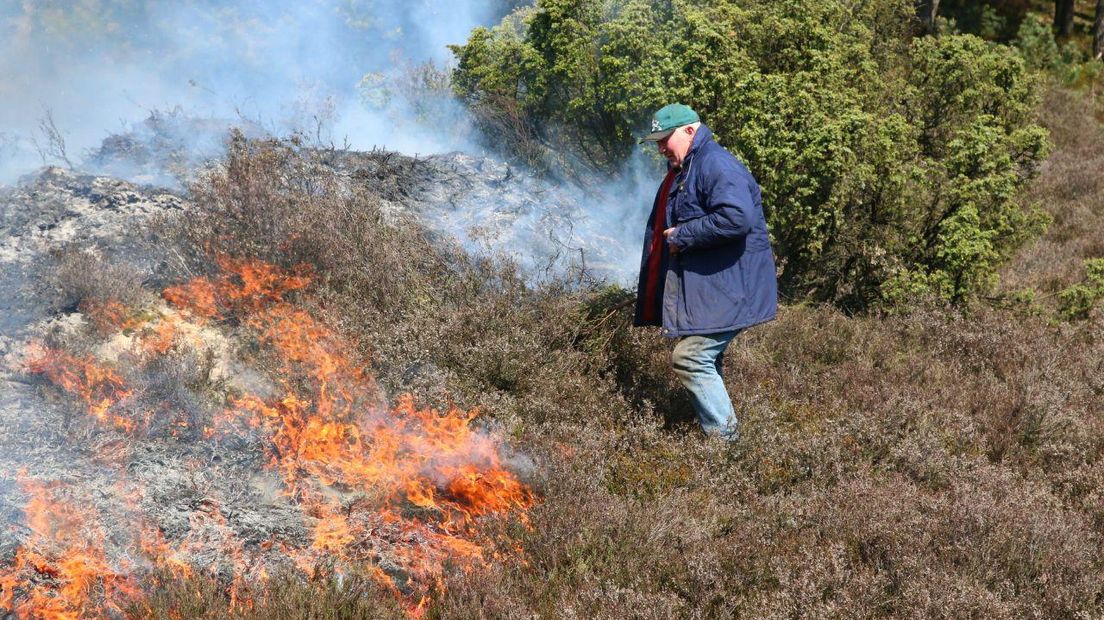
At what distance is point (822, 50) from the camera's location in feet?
22.0

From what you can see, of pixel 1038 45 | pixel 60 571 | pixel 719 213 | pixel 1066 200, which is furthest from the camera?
pixel 1038 45

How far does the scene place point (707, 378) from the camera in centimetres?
416

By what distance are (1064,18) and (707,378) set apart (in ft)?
56.0

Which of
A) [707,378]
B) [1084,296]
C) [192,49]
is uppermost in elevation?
[192,49]

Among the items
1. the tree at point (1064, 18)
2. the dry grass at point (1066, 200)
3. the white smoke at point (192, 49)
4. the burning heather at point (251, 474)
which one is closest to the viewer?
the burning heather at point (251, 474)

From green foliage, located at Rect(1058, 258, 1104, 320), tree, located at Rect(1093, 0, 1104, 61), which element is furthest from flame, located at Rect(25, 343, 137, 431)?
tree, located at Rect(1093, 0, 1104, 61)

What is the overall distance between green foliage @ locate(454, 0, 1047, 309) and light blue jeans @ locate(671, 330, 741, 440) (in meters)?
2.04

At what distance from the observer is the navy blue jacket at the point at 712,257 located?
395 cm

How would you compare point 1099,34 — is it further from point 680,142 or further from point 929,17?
point 680,142

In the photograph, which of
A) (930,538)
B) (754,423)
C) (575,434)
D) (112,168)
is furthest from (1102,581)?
(112,168)

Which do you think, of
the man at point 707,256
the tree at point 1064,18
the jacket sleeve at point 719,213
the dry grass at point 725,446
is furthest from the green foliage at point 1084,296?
the tree at point 1064,18

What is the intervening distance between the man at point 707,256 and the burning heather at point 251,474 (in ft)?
3.47

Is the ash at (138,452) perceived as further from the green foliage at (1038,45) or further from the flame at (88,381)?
the green foliage at (1038,45)

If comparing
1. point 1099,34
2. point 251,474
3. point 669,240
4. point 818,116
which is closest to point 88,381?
point 251,474
